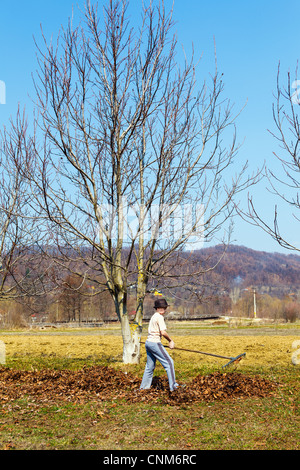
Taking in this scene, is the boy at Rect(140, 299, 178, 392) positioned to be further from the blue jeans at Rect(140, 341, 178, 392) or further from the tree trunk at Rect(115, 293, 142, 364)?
the tree trunk at Rect(115, 293, 142, 364)

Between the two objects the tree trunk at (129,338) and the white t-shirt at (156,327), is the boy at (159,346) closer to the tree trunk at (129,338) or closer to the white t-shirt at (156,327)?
the white t-shirt at (156,327)

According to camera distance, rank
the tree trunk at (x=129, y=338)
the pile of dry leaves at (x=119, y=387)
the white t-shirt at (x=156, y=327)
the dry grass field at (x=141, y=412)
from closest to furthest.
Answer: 1. the dry grass field at (x=141, y=412)
2. the pile of dry leaves at (x=119, y=387)
3. the white t-shirt at (x=156, y=327)
4. the tree trunk at (x=129, y=338)

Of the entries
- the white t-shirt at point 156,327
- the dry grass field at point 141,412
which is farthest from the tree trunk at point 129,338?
the white t-shirt at point 156,327

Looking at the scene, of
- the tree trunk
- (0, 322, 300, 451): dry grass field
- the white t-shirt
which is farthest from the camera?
the tree trunk

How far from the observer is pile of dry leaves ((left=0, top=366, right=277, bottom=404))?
26.6ft

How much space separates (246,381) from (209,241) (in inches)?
167

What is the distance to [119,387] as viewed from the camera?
9.18 meters

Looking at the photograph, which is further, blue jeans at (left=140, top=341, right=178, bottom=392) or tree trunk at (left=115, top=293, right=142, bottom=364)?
tree trunk at (left=115, top=293, right=142, bottom=364)

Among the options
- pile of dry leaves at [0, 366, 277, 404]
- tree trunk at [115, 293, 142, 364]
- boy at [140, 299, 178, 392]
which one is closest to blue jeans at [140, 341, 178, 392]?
boy at [140, 299, 178, 392]

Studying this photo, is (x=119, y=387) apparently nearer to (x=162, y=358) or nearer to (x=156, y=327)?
(x=162, y=358)

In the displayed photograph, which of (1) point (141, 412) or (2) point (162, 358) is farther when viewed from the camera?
(2) point (162, 358)

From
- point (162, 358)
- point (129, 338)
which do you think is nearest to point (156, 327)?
point (162, 358)

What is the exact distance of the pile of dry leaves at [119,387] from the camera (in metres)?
8.11
